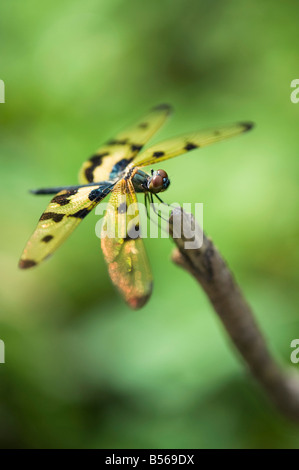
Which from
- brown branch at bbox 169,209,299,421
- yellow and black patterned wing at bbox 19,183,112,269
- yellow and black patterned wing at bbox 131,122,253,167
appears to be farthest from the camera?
yellow and black patterned wing at bbox 131,122,253,167

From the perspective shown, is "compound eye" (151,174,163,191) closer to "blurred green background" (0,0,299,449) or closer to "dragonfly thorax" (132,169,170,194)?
"dragonfly thorax" (132,169,170,194)

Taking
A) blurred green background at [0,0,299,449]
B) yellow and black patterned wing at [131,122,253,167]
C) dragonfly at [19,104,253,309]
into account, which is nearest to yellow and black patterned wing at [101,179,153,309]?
dragonfly at [19,104,253,309]

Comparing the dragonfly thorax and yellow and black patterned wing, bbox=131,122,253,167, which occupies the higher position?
yellow and black patterned wing, bbox=131,122,253,167

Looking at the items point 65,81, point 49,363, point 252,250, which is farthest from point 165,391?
point 65,81

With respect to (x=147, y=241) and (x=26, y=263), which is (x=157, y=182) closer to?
(x=26, y=263)

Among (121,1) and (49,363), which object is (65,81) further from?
(49,363)

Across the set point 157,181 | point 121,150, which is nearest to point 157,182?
point 157,181
